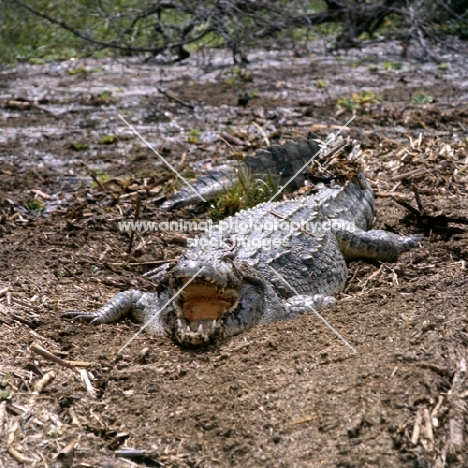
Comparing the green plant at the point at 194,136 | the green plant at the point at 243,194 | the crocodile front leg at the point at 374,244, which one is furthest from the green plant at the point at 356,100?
the crocodile front leg at the point at 374,244

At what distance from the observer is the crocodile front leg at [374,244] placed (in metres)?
6.25

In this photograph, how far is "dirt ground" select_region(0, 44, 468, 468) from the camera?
12.4 ft

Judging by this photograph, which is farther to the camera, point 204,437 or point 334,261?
point 334,261

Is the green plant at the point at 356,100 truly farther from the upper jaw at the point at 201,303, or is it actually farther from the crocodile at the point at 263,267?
the upper jaw at the point at 201,303

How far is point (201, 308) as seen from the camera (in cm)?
505

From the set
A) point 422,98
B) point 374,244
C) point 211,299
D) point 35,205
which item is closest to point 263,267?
point 211,299

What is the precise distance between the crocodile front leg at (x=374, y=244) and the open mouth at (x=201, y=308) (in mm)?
1601

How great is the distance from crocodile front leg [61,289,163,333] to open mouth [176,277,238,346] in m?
0.32

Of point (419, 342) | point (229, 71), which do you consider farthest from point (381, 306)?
point (229, 71)

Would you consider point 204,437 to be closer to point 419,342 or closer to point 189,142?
point 419,342

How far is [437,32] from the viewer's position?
12273mm

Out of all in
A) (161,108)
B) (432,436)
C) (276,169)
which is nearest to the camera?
(432,436)

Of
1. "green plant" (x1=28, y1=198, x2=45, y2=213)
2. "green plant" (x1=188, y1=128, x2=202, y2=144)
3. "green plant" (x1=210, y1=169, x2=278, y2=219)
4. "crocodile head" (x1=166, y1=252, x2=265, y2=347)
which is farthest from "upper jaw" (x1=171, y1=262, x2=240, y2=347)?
"green plant" (x1=188, y1=128, x2=202, y2=144)

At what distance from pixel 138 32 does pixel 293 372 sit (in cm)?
834
